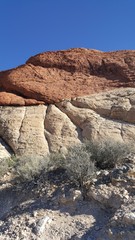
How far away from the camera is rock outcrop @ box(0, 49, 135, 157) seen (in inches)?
508

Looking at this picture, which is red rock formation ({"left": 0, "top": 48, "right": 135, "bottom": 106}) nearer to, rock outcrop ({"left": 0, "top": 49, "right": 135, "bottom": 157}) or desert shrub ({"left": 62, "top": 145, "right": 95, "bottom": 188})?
rock outcrop ({"left": 0, "top": 49, "right": 135, "bottom": 157})

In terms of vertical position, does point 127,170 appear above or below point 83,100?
below

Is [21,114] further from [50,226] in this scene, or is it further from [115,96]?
[50,226]

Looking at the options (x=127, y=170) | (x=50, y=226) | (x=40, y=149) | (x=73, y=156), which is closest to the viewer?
(x=50, y=226)

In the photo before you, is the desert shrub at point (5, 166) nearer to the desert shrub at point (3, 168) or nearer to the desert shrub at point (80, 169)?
the desert shrub at point (3, 168)

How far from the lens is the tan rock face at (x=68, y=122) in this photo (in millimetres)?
12711

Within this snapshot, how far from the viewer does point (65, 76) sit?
16.4 m

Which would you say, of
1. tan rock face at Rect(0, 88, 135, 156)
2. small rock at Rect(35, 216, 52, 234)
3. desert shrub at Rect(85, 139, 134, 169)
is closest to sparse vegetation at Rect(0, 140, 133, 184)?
desert shrub at Rect(85, 139, 134, 169)

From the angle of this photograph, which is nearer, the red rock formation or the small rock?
the small rock

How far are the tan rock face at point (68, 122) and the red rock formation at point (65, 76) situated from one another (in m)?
0.62

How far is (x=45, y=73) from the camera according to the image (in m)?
16.4

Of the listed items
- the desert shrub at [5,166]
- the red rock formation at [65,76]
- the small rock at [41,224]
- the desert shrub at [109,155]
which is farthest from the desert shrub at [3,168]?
the red rock formation at [65,76]

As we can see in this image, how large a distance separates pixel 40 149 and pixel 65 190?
20.3 feet

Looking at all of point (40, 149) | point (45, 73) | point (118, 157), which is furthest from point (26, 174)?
point (45, 73)
